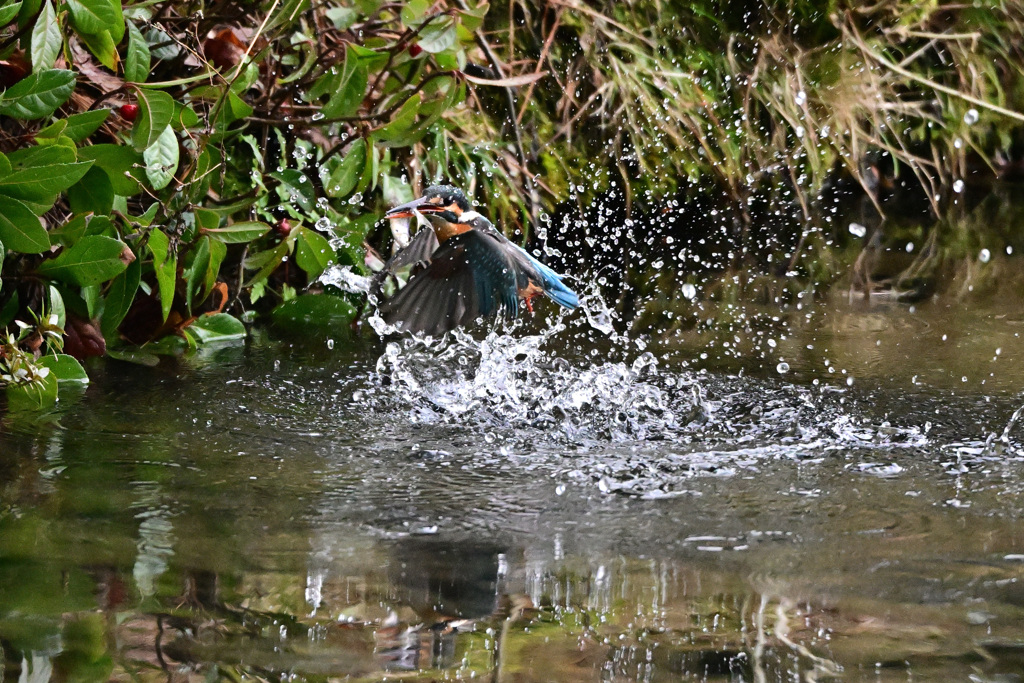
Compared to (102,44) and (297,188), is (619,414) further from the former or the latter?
(102,44)

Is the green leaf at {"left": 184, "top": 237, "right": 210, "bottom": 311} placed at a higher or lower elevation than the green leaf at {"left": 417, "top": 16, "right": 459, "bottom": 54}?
lower

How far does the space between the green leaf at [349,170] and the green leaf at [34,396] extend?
34.8 inches

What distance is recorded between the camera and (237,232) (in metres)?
2.34

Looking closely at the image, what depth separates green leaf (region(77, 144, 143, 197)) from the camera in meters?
2.09

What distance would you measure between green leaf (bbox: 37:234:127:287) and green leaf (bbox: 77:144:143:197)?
13 cm

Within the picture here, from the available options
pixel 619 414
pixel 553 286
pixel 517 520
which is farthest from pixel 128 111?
pixel 517 520

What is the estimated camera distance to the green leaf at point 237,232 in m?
2.33

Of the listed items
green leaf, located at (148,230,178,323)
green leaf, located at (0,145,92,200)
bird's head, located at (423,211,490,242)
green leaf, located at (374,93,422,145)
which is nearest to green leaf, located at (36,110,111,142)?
green leaf, located at (0,145,92,200)

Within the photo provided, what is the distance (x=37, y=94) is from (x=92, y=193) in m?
0.23

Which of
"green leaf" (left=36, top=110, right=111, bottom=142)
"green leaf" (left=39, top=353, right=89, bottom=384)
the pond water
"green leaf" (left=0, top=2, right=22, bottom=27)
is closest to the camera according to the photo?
the pond water

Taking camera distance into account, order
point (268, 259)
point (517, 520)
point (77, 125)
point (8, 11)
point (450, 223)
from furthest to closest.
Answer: point (268, 259) → point (450, 223) → point (77, 125) → point (8, 11) → point (517, 520)

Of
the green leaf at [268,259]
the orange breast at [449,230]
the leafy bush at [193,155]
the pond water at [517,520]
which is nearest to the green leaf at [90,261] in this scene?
the leafy bush at [193,155]

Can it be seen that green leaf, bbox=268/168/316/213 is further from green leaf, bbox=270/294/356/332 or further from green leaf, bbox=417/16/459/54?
green leaf, bbox=417/16/459/54

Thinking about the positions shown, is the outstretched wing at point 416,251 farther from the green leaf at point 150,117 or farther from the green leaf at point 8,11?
the green leaf at point 8,11
